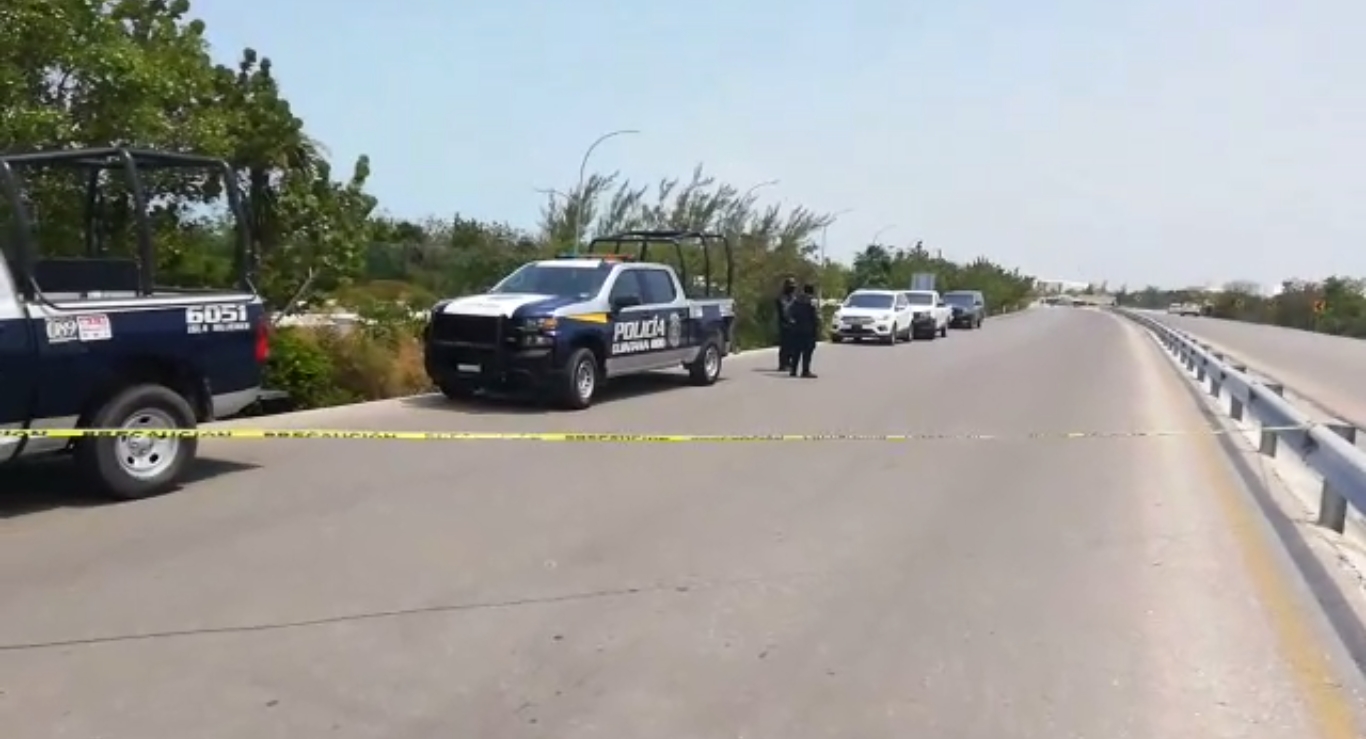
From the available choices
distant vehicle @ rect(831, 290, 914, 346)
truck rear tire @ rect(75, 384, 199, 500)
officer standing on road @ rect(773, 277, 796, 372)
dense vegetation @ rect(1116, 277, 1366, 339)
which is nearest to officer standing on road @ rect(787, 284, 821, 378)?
officer standing on road @ rect(773, 277, 796, 372)

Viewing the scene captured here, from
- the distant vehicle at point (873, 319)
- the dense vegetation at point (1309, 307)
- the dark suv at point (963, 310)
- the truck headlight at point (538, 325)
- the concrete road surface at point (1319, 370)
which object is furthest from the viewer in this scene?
the dense vegetation at point (1309, 307)

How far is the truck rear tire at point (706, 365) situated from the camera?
18562mm

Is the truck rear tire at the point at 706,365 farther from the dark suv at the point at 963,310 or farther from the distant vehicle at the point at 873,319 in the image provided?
the dark suv at the point at 963,310

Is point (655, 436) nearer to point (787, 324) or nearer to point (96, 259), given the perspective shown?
point (96, 259)

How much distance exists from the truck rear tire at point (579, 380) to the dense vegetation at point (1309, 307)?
68.8 metres

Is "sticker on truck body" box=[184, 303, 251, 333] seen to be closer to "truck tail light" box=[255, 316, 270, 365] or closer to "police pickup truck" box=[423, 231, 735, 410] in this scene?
"truck tail light" box=[255, 316, 270, 365]

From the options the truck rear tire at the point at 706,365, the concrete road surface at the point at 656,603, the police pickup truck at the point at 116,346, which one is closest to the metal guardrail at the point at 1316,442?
the concrete road surface at the point at 656,603

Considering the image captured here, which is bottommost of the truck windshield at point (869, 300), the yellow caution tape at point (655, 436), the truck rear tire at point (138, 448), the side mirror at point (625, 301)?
the yellow caution tape at point (655, 436)

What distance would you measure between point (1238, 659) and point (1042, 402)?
12446 millimetres

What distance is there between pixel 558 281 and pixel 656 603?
9.85 m

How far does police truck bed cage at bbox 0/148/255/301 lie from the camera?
7.73 metres

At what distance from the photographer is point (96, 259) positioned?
8914 millimetres

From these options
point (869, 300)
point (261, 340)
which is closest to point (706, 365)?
point (261, 340)

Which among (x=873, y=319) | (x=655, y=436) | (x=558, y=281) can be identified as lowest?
(x=655, y=436)
